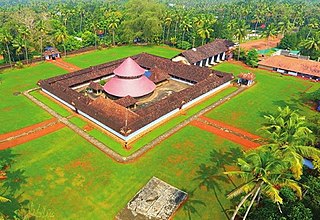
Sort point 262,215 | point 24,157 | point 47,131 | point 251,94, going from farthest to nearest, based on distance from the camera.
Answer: point 251,94, point 47,131, point 24,157, point 262,215

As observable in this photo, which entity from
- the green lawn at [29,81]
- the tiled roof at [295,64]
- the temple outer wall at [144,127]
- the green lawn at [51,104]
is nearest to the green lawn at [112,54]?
the green lawn at [29,81]

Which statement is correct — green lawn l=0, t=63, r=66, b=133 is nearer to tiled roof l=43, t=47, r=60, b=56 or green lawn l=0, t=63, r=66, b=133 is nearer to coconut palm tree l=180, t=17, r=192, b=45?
tiled roof l=43, t=47, r=60, b=56

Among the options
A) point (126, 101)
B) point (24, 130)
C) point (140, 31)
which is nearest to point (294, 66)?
point (126, 101)

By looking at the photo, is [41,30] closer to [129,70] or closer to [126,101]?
[129,70]

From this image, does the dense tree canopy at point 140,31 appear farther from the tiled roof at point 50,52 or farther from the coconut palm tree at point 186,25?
the tiled roof at point 50,52

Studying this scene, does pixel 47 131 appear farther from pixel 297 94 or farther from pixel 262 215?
pixel 297 94

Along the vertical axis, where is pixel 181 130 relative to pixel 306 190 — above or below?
below

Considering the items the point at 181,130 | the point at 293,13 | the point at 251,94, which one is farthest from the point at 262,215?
the point at 293,13
